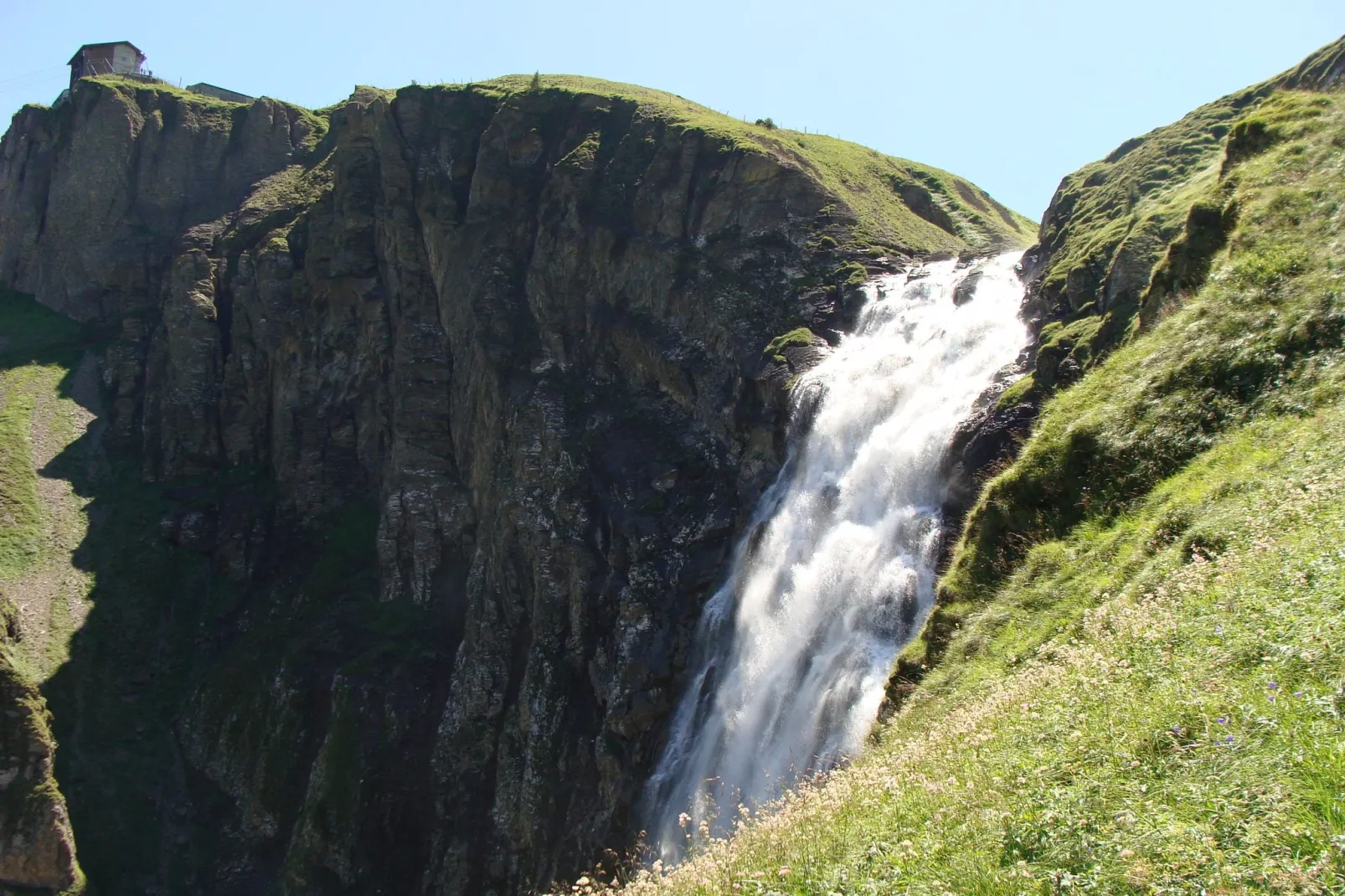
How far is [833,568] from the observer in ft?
103

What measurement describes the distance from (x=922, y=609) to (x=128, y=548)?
64.9 meters

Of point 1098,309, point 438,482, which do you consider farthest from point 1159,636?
point 438,482

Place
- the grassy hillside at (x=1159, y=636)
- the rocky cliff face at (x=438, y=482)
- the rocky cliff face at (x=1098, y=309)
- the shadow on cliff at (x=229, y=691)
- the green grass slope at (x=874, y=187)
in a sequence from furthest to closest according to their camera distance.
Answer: the green grass slope at (x=874, y=187)
the shadow on cliff at (x=229, y=691)
the rocky cliff face at (x=438, y=482)
the rocky cliff face at (x=1098, y=309)
the grassy hillside at (x=1159, y=636)

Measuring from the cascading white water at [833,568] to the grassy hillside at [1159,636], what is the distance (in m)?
9.68

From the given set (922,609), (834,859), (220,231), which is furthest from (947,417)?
(220,231)

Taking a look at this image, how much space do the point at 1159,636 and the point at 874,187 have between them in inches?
2190

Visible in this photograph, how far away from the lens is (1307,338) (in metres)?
14.6

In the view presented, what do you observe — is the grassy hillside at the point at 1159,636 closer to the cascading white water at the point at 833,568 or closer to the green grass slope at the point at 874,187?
the cascading white water at the point at 833,568

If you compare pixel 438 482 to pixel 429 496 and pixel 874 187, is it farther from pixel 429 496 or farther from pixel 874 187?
pixel 874 187

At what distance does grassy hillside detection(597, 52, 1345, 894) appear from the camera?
20.8 feet

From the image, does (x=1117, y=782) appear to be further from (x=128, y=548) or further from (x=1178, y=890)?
(x=128, y=548)

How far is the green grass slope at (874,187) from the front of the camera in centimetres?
5341

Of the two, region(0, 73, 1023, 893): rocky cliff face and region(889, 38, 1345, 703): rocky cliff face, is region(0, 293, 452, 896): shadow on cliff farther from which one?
region(889, 38, 1345, 703): rocky cliff face

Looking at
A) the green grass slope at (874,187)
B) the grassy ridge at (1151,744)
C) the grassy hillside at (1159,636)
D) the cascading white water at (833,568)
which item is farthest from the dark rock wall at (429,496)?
the grassy ridge at (1151,744)
